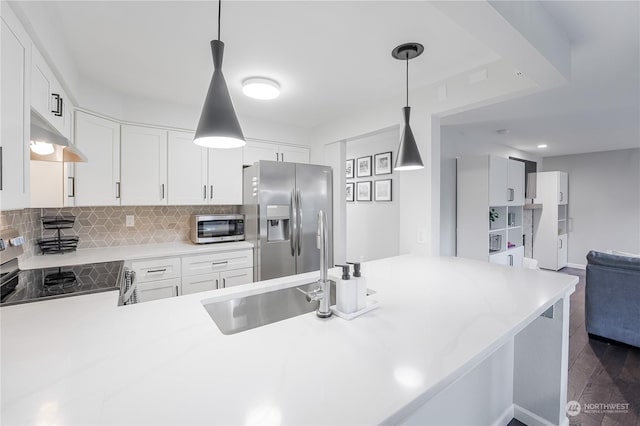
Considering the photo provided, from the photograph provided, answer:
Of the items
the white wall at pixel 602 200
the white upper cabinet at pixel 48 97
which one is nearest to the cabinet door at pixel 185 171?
the white upper cabinet at pixel 48 97

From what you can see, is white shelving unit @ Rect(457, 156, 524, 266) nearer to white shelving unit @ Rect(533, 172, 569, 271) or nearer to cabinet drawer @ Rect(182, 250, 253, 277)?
white shelving unit @ Rect(533, 172, 569, 271)

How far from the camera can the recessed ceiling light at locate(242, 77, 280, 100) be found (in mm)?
2406

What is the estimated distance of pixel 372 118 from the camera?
3051mm

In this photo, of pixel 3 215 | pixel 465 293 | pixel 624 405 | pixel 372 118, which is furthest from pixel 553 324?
pixel 3 215

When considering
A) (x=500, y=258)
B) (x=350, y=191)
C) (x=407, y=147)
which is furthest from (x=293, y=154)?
(x=500, y=258)

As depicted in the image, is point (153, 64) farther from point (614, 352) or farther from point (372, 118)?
point (614, 352)

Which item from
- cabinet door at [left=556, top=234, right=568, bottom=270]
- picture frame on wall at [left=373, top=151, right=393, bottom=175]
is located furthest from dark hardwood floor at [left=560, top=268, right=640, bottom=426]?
cabinet door at [left=556, top=234, right=568, bottom=270]

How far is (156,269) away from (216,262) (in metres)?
0.53

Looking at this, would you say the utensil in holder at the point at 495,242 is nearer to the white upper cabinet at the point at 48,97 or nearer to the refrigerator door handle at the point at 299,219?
the refrigerator door handle at the point at 299,219

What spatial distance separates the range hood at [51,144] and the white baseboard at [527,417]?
298 centimetres

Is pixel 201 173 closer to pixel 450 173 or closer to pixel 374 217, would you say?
pixel 374 217

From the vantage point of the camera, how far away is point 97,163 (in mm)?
2584

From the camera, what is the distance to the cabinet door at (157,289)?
2.53m

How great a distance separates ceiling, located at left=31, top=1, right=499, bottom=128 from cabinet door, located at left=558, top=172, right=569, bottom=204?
4851mm
